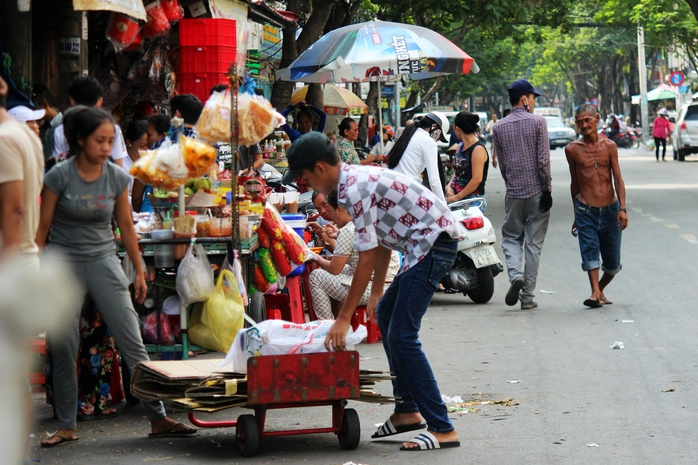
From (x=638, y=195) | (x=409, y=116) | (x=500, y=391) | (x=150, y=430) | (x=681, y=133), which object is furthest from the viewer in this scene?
(x=681, y=133)

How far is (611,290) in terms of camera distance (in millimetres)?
11094

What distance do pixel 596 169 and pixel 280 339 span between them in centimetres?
527

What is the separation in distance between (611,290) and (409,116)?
23.3 feet

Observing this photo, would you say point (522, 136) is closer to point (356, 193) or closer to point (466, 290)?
point (466, 290)

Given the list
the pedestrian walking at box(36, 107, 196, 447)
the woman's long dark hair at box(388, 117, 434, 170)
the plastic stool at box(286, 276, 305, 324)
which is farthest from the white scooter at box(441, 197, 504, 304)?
the pedestrian walking at box(36, 107, 196, 447)

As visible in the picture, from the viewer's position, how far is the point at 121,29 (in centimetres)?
977

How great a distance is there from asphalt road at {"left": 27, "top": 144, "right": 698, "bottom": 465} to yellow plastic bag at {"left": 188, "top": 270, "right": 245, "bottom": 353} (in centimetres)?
46

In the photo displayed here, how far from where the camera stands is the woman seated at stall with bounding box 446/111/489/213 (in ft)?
36.4

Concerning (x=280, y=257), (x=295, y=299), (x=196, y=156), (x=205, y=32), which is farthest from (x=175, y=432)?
(x=205, y=32)

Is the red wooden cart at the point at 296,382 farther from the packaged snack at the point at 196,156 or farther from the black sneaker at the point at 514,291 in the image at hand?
the black sneaker at the point at 514,291

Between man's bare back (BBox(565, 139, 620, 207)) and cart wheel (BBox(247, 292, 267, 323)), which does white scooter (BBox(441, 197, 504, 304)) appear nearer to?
man's bare back (BBox(565, 139, 620, 207))

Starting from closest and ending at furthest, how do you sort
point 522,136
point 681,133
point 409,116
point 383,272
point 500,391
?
point 383,272 < point 500,391 < point 522,136 < point 409,116 < point 681,133

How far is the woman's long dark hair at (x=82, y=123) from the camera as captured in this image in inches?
214

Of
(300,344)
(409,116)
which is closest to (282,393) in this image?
(300,344)
